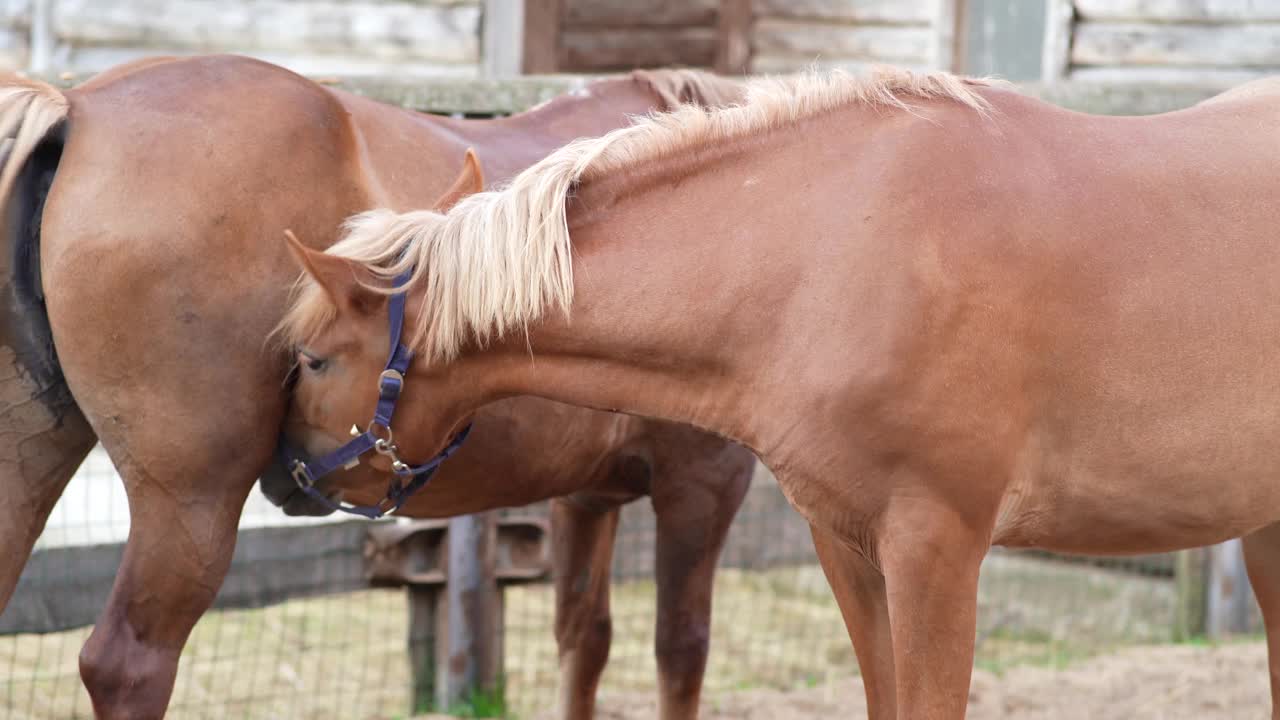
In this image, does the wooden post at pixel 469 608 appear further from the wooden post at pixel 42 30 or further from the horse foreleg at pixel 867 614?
the wooden post at pixel 42 30

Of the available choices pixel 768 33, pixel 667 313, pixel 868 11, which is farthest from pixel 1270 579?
pixel 768 33

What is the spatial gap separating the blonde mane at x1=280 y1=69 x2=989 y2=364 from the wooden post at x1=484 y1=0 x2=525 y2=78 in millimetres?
3519

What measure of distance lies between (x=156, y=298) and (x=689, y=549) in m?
1.47

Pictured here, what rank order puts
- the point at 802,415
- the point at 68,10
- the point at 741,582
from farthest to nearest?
the point at 741,582 < the point at 68,10 < the point at 802,415

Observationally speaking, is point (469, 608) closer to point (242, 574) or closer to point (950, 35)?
point (242, 574)

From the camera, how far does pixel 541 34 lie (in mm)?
8977

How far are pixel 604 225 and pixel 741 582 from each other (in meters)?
4.20

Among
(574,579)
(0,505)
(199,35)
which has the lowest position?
(574,579)

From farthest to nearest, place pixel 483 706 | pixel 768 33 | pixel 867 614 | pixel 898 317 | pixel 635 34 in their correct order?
1. pixel 635 34
2. pixel 768 33
3. pixel 483 706
4. pixel 867 614
5. pixel 898 317

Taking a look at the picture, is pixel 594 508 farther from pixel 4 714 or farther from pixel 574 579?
pixel 4 714

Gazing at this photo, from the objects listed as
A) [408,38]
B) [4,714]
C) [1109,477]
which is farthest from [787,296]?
[408,38]

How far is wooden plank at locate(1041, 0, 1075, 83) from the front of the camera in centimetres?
669

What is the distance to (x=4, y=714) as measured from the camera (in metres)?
4.06

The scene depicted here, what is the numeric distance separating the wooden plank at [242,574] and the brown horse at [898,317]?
1650mm
